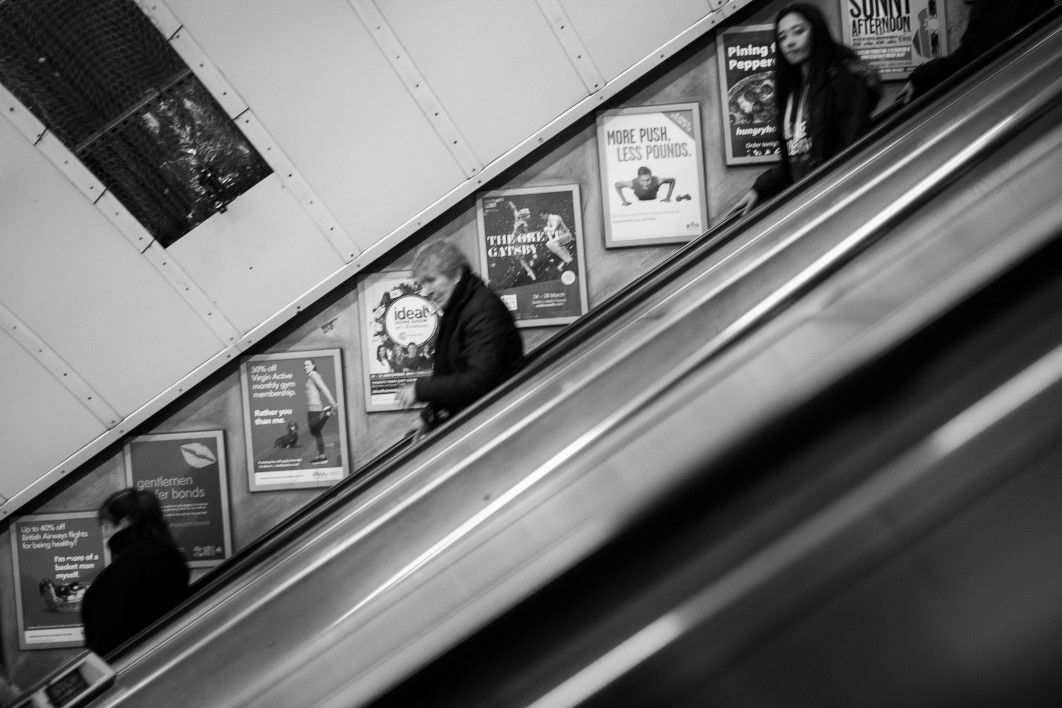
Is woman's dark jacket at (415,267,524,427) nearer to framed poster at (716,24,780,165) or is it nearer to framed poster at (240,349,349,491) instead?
framed poster at (240,349,349,491)

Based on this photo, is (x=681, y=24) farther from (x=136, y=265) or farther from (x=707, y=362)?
(x=707, y=362)

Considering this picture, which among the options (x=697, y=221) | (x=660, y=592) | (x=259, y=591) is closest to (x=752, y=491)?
(x=660, y=592)

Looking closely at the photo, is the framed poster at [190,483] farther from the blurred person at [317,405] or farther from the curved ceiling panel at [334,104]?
the curved ceiling panel at [334,104]

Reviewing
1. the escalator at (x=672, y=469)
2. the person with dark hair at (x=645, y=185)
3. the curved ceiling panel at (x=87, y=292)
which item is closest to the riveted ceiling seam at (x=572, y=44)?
the person with dark hair at (x=645, y=185)

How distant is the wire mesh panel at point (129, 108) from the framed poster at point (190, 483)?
0.93 metres

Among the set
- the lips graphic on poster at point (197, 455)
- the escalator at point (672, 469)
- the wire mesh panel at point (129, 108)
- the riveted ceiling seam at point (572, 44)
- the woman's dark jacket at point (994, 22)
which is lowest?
the lips graphic on poster at point (197, 455)

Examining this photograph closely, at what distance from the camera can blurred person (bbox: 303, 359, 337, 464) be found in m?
3.44

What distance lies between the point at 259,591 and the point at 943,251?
587 mm

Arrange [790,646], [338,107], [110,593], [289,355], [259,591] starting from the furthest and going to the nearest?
[289,355] < [338,107] < [110,593] < [259,591] < [790,646]

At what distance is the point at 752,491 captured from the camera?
1.59ft

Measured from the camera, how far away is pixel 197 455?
349cm

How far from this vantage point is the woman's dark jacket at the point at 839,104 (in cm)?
216

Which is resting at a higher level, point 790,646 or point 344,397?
point 790,646

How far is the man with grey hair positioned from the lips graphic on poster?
1463 millimetres
